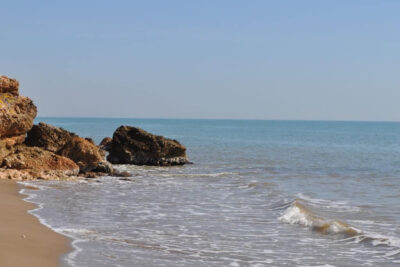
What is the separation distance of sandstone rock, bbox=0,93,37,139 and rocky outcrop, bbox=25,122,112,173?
1.24m

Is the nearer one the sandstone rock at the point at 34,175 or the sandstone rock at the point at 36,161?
the sandstone rock at the point at 34,175

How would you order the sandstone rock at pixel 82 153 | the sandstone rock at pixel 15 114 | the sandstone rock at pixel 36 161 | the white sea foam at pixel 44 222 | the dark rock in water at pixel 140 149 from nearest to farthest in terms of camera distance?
the white sea foam at pixel 44 222
the sandstone rock at pixel 36 161
the sandstone rock at pixel 15 114
the sandstone rock at pixel 82 153
the dark rock in water at pixel 140 149

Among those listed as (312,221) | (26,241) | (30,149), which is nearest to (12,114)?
(30,149)

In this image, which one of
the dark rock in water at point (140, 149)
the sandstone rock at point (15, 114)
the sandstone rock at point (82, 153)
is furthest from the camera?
the dark rock in water at point (140, 149)

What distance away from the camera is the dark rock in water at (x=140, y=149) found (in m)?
30.7

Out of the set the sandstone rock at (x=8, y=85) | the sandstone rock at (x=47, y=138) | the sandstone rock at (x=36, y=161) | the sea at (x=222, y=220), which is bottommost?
the sea at (x=222, y=220)

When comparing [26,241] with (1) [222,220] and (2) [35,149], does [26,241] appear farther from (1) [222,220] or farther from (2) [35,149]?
(2) [35,149]

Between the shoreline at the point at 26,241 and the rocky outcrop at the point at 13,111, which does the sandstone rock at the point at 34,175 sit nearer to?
the rocky outcrop at the point at 13,111

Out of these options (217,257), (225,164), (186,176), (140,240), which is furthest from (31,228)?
(225,164)

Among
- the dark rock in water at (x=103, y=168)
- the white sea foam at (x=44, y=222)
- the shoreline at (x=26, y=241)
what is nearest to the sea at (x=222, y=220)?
the white sea foam at (x=44, y=222)

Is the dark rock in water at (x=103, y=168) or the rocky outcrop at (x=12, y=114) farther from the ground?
the rocky outcrop at (x=12, y=114)

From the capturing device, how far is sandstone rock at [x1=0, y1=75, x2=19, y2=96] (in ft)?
69.4

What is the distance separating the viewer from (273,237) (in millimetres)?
11156

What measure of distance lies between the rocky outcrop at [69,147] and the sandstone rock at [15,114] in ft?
4.05
